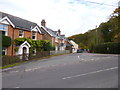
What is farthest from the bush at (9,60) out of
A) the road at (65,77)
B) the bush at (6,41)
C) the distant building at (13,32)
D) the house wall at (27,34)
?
the house wall at (27,34)

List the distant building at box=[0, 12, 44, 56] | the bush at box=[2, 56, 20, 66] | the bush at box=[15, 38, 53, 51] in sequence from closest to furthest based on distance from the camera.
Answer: the bush at box=[2, 56, 20, 66], the distant building at box=[0, 12, 44, 56], the bush at box=[15, 38, 53, 51]

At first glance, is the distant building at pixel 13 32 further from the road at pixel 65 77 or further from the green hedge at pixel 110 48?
the green hedge at pixel 110 48

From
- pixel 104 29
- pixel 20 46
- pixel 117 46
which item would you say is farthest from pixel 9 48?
pixel 104 29

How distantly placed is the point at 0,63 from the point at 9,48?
19.4ft

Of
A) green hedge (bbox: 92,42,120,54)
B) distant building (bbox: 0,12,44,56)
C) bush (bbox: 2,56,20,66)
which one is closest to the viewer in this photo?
bush (bbox: 2,56,20,66)

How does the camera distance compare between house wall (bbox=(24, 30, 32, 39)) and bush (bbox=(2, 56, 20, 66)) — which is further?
house wall (bbox=(24, 30, 32, 39))

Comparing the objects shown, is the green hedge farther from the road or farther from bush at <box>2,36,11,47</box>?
bush at <box>2,36,11,47</box>

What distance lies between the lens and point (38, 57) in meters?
22.8

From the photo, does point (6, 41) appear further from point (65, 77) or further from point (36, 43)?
point (65, 77)

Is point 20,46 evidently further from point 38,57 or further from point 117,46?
point 117,46

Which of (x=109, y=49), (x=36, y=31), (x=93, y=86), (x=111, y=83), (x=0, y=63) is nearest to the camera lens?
(x=93, y=86)

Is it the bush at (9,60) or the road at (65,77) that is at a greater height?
the bush at (9,60)

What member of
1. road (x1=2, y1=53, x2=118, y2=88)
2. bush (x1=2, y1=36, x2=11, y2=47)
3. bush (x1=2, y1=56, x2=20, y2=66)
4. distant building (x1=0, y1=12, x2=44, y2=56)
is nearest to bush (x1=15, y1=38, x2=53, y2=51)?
distant building (x1=0, y1=12, x2=44, y2=56)

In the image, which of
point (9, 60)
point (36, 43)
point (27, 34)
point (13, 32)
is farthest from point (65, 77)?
point (27, 34)
